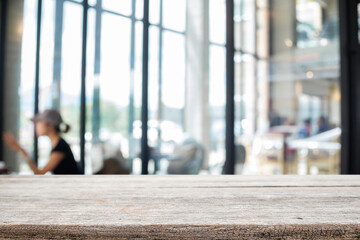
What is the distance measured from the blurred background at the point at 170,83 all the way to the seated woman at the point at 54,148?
936 millimetres

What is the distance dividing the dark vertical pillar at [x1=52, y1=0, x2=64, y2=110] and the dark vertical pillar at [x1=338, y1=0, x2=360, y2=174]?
11.1 ft

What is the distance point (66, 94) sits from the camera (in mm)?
4559

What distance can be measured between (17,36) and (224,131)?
3.54 metres

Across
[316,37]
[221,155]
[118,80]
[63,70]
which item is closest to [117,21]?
[118,80]

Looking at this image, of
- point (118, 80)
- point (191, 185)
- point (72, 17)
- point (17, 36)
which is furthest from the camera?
point (17, 36)

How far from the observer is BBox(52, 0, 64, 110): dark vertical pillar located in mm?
4668

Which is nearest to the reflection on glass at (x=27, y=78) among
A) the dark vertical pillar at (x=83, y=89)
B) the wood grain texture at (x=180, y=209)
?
the dark vertical pillar at (x=83, y=89)

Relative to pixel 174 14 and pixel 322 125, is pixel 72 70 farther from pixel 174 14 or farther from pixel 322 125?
pixel 322 125

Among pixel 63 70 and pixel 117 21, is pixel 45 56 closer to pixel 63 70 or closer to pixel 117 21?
pixel 63 70

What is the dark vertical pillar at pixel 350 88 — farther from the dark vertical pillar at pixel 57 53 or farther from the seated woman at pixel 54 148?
the dark vertical pillar at pixel 57 53

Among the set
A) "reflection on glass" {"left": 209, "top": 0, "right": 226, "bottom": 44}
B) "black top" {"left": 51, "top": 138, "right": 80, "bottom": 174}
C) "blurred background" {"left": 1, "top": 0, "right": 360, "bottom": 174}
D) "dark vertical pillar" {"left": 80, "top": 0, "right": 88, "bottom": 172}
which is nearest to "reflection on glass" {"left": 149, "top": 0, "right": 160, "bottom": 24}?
"blurred background" {"left": 1, "top": 0, "right": 360, "bottom": 174}

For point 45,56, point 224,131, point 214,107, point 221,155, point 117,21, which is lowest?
point 221,155

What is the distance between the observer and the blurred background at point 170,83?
3.67 m

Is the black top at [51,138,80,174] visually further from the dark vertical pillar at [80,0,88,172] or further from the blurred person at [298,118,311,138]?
the blurred person at [298,118,311,138]
